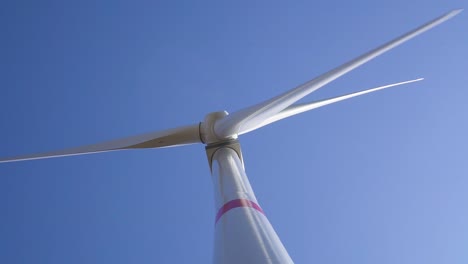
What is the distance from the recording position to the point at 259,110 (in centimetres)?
813

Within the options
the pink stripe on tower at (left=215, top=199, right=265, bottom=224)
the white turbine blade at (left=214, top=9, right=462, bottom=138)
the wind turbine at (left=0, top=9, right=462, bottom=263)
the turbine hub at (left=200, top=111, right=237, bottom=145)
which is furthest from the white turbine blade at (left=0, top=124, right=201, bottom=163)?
the pink stripe on tower at (left=215, top=199, right=265, bottom=224)

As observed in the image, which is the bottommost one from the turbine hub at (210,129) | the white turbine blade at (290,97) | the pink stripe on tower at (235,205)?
the pink stripe on tower at (235,205)

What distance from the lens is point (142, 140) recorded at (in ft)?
34.8

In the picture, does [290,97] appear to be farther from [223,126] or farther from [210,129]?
[210,129]

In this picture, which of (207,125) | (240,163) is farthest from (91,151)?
(240,163)

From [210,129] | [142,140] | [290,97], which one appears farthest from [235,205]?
[142,140]

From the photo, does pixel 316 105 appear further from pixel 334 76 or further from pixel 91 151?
pixel 91 151

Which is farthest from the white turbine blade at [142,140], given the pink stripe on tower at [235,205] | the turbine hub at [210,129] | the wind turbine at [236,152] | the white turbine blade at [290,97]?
the pink stripe on tower at [235,205]

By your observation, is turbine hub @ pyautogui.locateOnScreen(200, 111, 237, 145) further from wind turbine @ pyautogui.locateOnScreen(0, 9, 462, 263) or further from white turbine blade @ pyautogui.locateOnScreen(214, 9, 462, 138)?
white turbine blade @ pyautogui.locateOnScreen(214, 9, 462, 138)

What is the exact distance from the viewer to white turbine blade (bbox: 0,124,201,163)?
35.0ft

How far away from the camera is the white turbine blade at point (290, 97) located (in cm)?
791

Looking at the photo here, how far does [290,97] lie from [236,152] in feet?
9.30

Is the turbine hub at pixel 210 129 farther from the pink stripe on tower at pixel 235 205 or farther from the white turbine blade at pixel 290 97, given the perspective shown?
the pink stripe on tower at pixel 235 205

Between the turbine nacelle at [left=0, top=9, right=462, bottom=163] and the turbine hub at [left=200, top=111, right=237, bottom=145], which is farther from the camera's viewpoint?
the turbine hub at [left=200, top=111, right=237, bottom=145]
